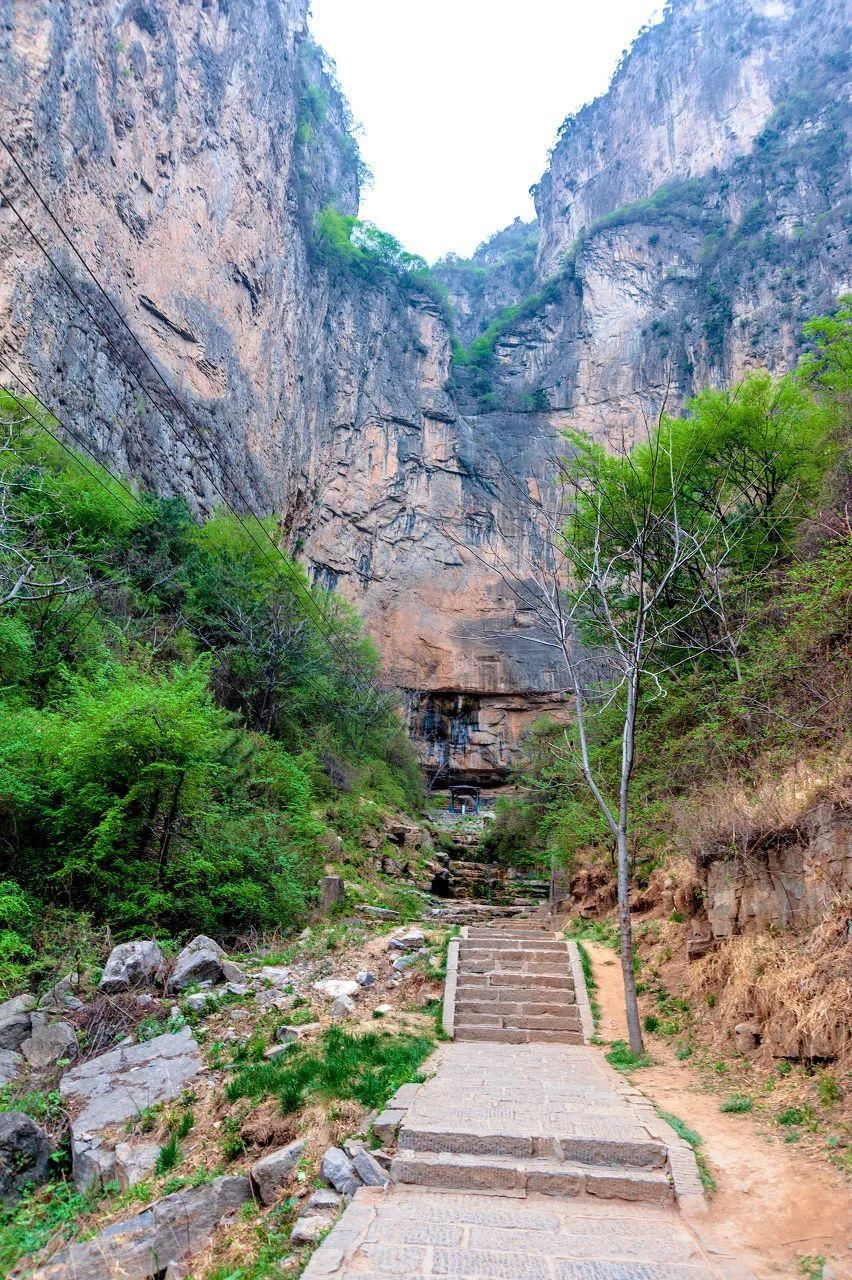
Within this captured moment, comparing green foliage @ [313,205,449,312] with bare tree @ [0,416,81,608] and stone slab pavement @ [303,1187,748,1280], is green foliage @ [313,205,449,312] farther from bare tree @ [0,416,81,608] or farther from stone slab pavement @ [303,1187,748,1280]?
stone slab pavement @ [303,1187,748,1280]

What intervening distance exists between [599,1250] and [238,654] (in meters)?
14.4

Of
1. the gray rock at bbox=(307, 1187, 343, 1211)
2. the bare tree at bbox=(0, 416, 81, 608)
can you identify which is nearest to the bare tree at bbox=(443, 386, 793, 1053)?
the gray rock at bbox=(307, 1187, 343, 1211)

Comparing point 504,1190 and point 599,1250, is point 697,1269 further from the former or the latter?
point 504,1190

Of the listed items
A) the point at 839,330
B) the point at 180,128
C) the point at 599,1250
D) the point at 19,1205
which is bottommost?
the point at 19,1205

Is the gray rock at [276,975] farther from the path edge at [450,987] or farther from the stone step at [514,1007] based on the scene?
the stone step at [514,1007]

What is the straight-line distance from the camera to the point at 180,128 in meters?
23.3

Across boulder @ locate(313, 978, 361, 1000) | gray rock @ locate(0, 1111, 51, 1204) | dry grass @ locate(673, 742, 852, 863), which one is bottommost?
gray rock @ locate(0, 1111, 51, 1204)

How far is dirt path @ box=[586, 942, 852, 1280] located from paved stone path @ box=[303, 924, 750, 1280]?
160 millimetres

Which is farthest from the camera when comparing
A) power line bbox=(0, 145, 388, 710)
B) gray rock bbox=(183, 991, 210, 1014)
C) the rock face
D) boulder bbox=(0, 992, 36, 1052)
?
power line bbox=(0, 145, 388, 710)

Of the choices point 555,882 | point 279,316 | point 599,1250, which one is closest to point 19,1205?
point 599,1250

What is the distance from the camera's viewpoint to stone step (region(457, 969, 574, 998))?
830cm

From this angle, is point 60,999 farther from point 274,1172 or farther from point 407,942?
point 407,942

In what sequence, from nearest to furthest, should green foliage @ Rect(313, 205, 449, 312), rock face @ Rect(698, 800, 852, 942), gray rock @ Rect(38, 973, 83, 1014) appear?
rock face @ Rect(698, 800, 852, 942) → gray rock @ Rect(38, 973, 83, 1014) → green foliage @ Rect(313, 205, 449, 312)

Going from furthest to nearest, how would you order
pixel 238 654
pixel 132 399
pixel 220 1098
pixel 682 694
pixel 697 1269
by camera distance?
1. pixel 132 399
2. pixel 238 654
3. pixel 682 694
4. pixel 220 1098
5. pixel 697 1269
